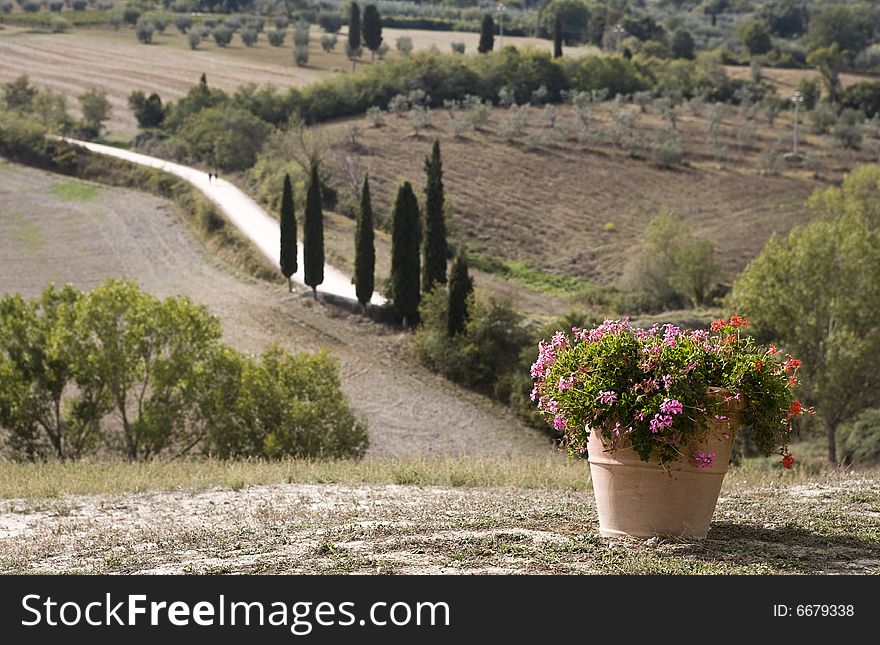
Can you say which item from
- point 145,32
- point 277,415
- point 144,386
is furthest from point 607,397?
point 145,32

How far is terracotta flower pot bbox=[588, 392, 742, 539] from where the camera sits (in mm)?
9828

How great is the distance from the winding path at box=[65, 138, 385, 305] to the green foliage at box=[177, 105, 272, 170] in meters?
2.57

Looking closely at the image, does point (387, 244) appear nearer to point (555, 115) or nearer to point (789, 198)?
point (789, 198)

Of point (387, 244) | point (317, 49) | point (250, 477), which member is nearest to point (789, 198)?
point (387, 244)

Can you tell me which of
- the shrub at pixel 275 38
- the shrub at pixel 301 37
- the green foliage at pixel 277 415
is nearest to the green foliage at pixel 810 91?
the shrub at pixel 301 37

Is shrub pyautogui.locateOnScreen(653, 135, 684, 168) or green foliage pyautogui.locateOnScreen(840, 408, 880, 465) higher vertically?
shrub pyautogui.locateOnScreen(653, 135, 684, 168)

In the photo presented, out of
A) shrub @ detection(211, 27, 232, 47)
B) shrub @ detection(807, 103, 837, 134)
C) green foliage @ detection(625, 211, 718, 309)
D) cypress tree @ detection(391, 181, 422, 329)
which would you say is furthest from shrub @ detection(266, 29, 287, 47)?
cypress tree @ detection(391, 181, 422, 329)

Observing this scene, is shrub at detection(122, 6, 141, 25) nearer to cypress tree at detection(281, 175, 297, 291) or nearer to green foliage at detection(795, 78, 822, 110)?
green foliage at detection(795, 78, 822, 110)

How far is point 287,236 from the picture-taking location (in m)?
56.6

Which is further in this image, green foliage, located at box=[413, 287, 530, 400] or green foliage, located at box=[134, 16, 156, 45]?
green foliage, located at box=[134, 16, 156, 45]

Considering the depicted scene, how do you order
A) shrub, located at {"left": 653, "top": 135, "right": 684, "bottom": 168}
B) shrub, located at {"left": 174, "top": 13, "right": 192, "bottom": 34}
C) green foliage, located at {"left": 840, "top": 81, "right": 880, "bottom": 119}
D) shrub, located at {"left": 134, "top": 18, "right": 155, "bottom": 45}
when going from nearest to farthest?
shrub, located at {"left": 653, "top": 135, "right": 684, "bottom": 168} < green foliage, located at {"left": 840, "top": 81, "right": 880, "bottom": 119} < shrub, located at {"left": 134, "top": 18, "right": 155, "bottom": 45} < shrub, located at {"left": 174, "top": 13, "right": 192, "bottom": 34}

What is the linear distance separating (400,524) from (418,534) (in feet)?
2.12

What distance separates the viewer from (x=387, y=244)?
65.0 meters

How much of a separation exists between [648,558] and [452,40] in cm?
14230
